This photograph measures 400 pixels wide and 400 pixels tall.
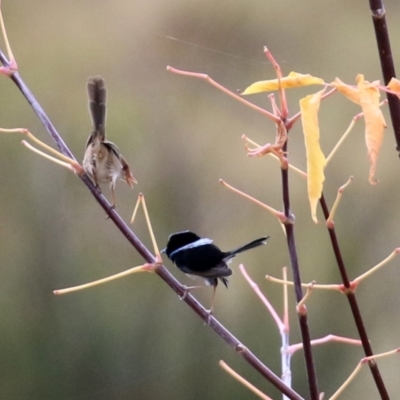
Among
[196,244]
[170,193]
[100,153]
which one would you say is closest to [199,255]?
[196,244]

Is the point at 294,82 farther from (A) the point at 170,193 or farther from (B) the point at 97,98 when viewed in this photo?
(A) the point at 170,193

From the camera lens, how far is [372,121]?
21 centimetres

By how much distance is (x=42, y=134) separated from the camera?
3.21ft

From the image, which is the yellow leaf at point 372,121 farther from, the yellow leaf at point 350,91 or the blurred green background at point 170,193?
the blurred green background at point 170,193

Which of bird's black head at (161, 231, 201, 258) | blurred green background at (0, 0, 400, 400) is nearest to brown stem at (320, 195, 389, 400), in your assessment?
bird's black head at (161, 231, 201, 258)

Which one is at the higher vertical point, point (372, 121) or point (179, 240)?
point (372, 121)

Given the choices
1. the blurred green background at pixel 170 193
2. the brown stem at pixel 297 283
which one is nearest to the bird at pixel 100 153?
the brown stem at pixel 297 283

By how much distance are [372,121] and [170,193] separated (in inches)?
31.9

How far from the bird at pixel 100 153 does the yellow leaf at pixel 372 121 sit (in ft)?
0.70

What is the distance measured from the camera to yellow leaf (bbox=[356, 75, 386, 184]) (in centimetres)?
20

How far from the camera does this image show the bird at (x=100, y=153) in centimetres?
41

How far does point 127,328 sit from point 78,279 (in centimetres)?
13

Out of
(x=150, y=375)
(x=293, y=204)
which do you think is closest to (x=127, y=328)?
(x=150, y=375)

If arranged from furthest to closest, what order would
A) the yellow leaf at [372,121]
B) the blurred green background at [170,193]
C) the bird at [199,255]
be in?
1. the blurred green background at [170,193]
2. the bird at [199,255]
3. the yellow leaf at [372,121]
